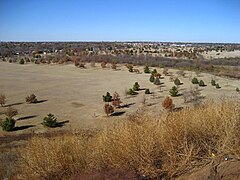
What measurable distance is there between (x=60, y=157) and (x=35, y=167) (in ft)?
3.16

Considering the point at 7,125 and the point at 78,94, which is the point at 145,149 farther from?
the point at 78,94

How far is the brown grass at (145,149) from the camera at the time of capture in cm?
1142

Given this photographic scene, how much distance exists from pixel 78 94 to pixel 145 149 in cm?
3346

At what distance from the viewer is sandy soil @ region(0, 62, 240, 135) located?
3094 cm

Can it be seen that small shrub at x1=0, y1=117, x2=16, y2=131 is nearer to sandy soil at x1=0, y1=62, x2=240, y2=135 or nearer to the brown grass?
A: sandy soil at x1=0, y1=62, x2=240, y2=135

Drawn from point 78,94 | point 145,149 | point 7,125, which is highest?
point 145,149

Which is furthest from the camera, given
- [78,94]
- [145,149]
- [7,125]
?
[78,94]

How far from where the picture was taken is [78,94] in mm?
44219

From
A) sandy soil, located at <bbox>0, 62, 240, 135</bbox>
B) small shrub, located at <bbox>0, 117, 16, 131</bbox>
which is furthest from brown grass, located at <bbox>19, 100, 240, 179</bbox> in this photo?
small shrub, located at <bbox>0, 117, 16, 131</bbox>

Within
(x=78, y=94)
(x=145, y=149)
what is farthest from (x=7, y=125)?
(x=145, y=149)

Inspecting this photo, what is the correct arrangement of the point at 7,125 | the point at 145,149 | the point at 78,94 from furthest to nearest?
the point at 78,94
the point at 7,125
the point at 145,149

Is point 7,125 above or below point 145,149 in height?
below

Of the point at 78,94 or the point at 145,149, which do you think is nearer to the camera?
the point at 145,149

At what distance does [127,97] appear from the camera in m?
41.6
